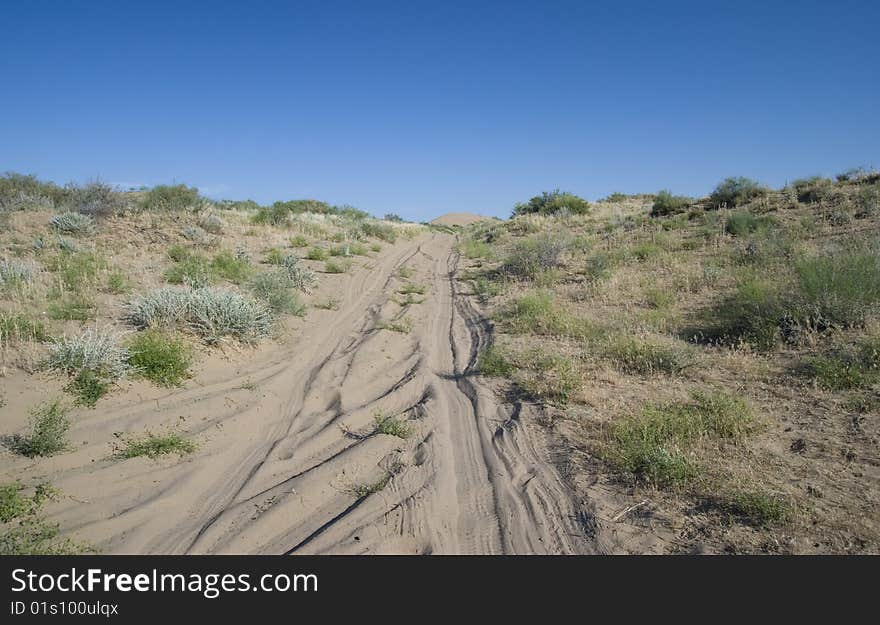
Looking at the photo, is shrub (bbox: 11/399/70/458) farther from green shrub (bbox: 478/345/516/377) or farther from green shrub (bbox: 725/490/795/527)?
green shrub (bbox: 725/490/795/527)

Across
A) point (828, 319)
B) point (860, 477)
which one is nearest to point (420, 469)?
point (860, 477)

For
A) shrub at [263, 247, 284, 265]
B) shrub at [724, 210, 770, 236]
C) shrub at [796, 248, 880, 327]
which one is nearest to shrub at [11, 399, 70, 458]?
shrub at [263, 247, 284, 265]

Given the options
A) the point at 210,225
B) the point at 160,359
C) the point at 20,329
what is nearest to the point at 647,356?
the point at 160,359

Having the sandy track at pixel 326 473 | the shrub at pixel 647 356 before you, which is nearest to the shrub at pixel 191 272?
the sandy track at pixel 326 473

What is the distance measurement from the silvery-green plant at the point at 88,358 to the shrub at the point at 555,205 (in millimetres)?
24563

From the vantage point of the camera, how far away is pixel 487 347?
7160mm

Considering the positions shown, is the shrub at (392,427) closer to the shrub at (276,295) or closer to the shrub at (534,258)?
the shrub at (276,295)

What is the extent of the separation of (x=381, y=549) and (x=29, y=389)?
4.09 m

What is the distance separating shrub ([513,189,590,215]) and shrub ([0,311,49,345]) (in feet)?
Answer: 80.7

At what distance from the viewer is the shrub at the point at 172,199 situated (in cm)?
1562

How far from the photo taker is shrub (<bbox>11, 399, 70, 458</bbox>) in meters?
3.81

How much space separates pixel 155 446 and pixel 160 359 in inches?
62.8
